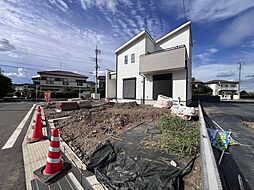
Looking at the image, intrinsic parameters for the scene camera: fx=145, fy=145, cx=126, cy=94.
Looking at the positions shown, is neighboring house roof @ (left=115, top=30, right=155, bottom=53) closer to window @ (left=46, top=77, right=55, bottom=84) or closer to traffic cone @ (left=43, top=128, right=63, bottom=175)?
traffic cone @ (left=43, top=128, right=63, bottom=175)

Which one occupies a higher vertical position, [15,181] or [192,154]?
[192,154]

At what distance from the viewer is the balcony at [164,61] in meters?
11.1

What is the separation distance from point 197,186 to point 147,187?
727 mm

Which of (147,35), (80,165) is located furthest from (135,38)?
(80,165)

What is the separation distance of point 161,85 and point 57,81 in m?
30.5

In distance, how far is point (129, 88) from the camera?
15711 mm

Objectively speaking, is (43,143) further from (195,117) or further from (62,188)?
(195,117)

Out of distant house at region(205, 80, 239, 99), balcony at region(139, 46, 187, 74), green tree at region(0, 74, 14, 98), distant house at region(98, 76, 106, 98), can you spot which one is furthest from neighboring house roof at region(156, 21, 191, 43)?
distant house at region(205, 80, 239, 99)

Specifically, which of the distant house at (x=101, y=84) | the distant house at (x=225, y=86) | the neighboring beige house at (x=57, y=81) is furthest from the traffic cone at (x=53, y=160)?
the distant house at (x=225, y=86)

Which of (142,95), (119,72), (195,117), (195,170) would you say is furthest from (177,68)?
(195,170)

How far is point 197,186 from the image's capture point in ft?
6.79

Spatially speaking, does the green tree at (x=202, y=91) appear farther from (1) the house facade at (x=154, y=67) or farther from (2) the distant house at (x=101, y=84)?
(1) the house facade at (x=154, y=67)

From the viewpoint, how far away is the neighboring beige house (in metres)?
35.2

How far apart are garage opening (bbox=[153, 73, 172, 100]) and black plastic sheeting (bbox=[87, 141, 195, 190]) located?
11645 millimetres
